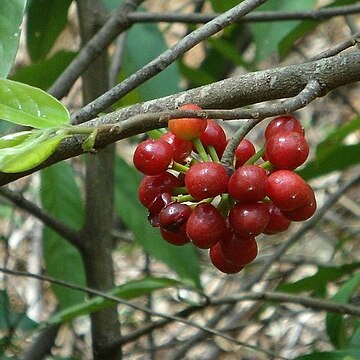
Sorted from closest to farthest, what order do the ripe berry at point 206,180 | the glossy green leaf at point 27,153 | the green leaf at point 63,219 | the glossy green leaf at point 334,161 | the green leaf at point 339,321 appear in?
the glossy green leaf at point 27,153, the ripe berry at point 206,180, the green leaf at point 339,321, the glossy green leaf at point 334,161, the green leaf at point 63,219

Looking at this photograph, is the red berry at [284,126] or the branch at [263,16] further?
the branch at [263,16]

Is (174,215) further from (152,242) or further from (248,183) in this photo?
(152,242)

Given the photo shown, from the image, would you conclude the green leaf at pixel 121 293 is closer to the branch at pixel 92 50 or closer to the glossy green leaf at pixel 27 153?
the branch at pixel 92 50

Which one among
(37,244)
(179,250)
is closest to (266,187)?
(179,250)

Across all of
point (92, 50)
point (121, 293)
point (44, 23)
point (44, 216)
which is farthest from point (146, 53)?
point (121, 293)

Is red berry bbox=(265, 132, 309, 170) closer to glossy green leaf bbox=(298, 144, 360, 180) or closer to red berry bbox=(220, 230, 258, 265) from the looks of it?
red berry bbox=(220, 230, 258, 265)

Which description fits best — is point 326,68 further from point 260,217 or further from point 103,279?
point 103,279

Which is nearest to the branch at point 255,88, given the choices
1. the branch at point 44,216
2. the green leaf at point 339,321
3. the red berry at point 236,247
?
the red berry at point 236,247

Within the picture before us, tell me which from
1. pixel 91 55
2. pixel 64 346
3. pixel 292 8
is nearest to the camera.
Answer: pixel 91 55
